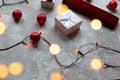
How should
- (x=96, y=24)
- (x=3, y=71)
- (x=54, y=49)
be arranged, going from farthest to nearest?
(x=96, y=24) < (x=54, y=49) < (x=3, y=71)

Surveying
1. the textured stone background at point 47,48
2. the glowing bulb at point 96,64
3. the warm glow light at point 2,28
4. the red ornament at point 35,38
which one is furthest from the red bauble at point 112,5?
the warm glow light at point 2,28

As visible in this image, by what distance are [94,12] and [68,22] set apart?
0.65 feet

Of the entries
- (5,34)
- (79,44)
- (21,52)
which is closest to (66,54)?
(79,44)

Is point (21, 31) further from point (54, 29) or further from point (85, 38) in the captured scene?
point (85, 38)

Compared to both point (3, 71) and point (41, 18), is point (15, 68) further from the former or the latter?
point (41, 18)

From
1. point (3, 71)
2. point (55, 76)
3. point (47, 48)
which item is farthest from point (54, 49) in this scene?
point (3, 71)

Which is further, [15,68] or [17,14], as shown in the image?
[17,14]

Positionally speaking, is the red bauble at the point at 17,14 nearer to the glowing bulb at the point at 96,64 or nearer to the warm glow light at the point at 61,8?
the warm glow light at the point at 61,8

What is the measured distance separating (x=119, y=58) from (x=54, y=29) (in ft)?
1.21

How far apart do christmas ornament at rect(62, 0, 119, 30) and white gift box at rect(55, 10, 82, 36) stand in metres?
0.11

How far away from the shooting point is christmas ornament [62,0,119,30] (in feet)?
4.07

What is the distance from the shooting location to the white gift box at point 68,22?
3.79ft

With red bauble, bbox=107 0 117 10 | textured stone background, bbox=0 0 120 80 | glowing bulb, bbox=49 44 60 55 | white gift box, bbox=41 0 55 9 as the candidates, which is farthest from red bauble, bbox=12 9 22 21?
red bauble, bbox=107 0 117 10

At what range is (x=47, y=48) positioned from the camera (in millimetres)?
1127
